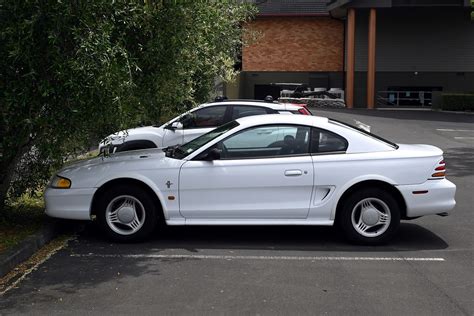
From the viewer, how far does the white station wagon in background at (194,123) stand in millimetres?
11422

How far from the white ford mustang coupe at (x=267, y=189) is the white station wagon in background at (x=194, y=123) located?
14.5 feet

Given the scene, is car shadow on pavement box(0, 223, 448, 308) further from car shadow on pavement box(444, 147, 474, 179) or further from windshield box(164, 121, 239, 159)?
car shadow on pavement box(444, 147, 474, 179)

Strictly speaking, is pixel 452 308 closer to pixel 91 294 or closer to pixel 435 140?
pixel 91 294

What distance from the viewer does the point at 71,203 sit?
269 inches

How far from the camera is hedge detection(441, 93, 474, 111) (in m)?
30.9

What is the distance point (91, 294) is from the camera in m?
5.23

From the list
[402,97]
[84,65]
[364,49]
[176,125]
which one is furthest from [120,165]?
[402,97]

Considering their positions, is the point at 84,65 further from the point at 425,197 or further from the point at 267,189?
the point at 425,197

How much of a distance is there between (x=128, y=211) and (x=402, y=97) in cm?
3316

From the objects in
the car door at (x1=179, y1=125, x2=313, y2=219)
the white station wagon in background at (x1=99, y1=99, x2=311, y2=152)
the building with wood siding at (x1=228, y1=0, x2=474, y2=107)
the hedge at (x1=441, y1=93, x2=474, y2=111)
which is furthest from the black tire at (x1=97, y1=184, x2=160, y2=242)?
the building with wood siding at (x1=228, y1=0, x2=474, y2=107)

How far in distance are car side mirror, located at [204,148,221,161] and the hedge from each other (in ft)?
89.2

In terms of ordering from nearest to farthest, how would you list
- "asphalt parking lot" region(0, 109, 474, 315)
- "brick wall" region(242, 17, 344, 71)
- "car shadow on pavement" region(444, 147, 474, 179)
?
"asphalt parking lot" region(0, 109, 474, 315) < "car shadow on pavement" region(444, 147, 474, 179) < "brick wall" region(242, 17, 344, 71)

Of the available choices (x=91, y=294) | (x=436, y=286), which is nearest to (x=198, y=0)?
(x=91, y=294)

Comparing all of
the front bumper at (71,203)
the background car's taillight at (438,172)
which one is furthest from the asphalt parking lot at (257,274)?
the background car's taillight at (438,172)
